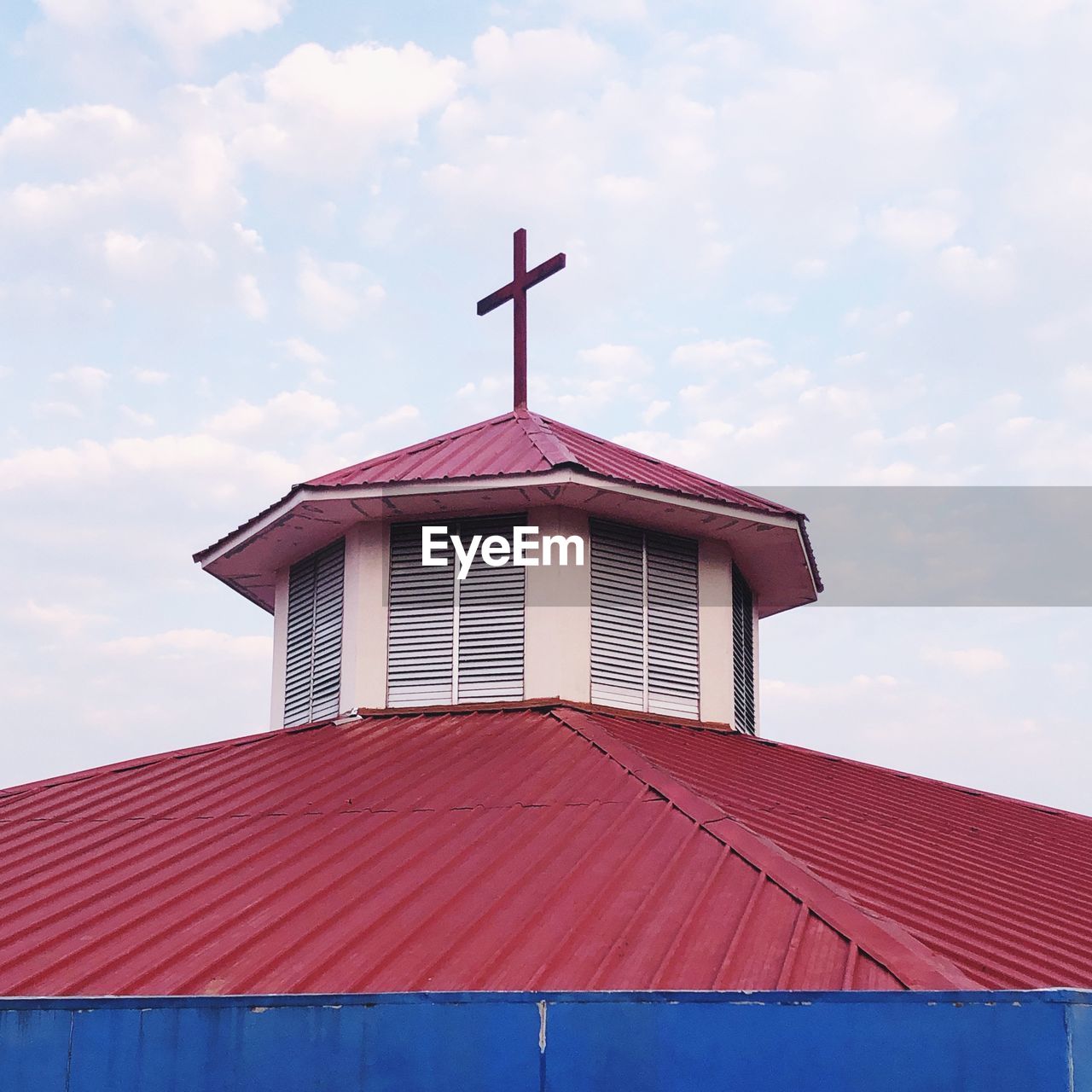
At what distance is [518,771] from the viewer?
37.7ft

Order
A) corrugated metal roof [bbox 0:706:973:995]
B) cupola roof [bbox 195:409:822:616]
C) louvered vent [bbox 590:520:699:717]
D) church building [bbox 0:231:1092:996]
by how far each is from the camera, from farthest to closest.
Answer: louvered vent [bbox 590:520:699:717] → cupola roof [bbox 195:409:822:616] → church building [bbox 0:231:1092:996] → corrugated metal roof [bbox 0:706:973:995]

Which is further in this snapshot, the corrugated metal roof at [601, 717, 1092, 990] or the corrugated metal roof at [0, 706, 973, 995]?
the corrugated metal roof at [601, 717, 1092, 990]

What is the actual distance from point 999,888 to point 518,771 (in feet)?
12.5

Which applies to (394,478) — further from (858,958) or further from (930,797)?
(858,958)

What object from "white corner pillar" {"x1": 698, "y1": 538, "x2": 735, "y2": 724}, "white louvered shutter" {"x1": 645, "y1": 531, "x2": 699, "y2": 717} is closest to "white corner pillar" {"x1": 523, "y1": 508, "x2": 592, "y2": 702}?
"white louvered shutter" {"x1": 645, "y1": 531, "x2": 699, "y2": 717}

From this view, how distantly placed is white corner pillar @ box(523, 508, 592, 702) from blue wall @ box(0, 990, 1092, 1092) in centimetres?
681

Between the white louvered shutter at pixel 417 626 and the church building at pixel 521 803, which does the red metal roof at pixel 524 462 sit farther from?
the white louvered shutter at pixel 417 626

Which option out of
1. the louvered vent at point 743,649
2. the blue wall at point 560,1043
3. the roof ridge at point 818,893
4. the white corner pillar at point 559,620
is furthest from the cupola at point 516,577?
the blue wall at point 560,1043

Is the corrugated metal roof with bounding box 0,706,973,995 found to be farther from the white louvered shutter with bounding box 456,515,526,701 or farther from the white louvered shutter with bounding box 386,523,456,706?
the white louvered shutter with bounding box 386,523,456,706

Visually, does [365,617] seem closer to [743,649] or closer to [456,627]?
[456,627]

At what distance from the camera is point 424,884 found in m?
9.09

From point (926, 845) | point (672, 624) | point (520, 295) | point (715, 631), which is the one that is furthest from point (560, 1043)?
point (520, 295)

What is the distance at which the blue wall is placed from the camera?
641cm

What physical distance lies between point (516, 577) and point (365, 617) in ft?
5.27
